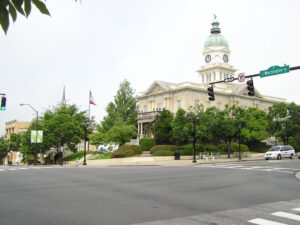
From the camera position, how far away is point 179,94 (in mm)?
60469

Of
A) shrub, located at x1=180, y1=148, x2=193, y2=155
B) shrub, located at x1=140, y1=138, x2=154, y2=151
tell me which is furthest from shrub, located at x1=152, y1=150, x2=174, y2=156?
shrub, located at x1=140, y1=138, x2=154, y2=151

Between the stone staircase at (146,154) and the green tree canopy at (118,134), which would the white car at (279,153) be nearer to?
the stone staircase at (146,154)

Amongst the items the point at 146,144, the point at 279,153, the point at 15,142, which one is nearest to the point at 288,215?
the point at 279,153

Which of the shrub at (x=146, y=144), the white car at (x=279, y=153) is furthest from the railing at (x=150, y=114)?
the white car at (x=279, y=153)

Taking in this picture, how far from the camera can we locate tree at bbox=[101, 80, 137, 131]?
67.5 metres

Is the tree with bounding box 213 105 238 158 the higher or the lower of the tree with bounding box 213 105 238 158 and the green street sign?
the lower

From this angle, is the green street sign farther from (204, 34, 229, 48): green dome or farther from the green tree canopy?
(204, 34, 229, 48): green dome

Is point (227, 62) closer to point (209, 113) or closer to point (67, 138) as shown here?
point (209, 113)

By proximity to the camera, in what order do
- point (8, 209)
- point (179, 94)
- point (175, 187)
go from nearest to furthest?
point (8, 209), point (175, 187), point (179, 94)

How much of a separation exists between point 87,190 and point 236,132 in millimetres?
37774

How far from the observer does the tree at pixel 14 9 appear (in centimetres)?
255

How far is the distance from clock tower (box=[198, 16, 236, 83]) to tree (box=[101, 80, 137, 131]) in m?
20.1

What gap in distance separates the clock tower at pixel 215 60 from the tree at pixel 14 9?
7482 cm

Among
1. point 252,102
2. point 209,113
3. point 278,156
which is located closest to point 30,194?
point 278,156
